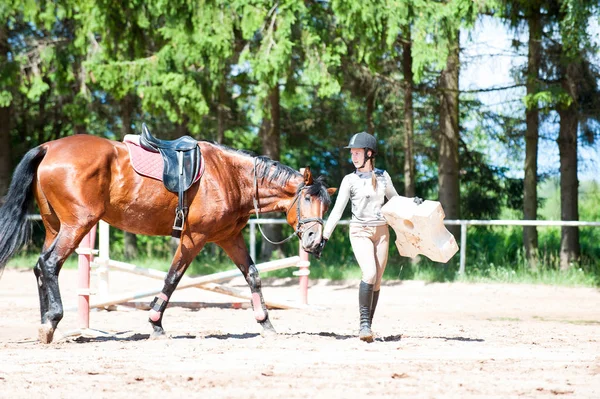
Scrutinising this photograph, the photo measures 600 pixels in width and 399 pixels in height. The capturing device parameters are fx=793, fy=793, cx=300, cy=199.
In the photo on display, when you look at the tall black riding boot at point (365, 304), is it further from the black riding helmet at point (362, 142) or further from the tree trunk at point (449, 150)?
the tree trunk at point (449, 150)

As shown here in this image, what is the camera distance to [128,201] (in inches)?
297

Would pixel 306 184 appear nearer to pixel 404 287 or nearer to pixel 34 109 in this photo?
pixel 404 287

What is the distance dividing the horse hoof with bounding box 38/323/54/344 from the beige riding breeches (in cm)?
287

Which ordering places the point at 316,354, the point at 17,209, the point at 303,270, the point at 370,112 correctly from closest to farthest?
1. the point at 316,354
2. the point at 17,209
3. the point at 303,270
4. the point at 370,112

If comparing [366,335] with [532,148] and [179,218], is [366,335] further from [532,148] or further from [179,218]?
[532,148]

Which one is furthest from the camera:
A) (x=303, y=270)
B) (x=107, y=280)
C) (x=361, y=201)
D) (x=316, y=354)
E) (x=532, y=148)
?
(x=532, y=148)

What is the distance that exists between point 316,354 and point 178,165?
2.37m

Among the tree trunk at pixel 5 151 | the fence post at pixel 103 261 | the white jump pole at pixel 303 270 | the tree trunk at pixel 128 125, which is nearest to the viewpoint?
the fence post at pixel 103 261

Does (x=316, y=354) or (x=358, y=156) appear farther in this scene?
(x=358, y=156)

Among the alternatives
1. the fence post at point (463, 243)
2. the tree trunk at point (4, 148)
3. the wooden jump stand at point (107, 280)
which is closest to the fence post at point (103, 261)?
the wooden jump stand at point (107, 280)

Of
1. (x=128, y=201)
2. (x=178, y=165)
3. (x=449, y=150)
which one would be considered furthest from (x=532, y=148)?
(x=128, y=201)

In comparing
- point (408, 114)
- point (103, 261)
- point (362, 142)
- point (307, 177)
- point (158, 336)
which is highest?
point (408, 114)

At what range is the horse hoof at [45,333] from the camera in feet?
23.6

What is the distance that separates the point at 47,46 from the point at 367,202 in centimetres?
1271
